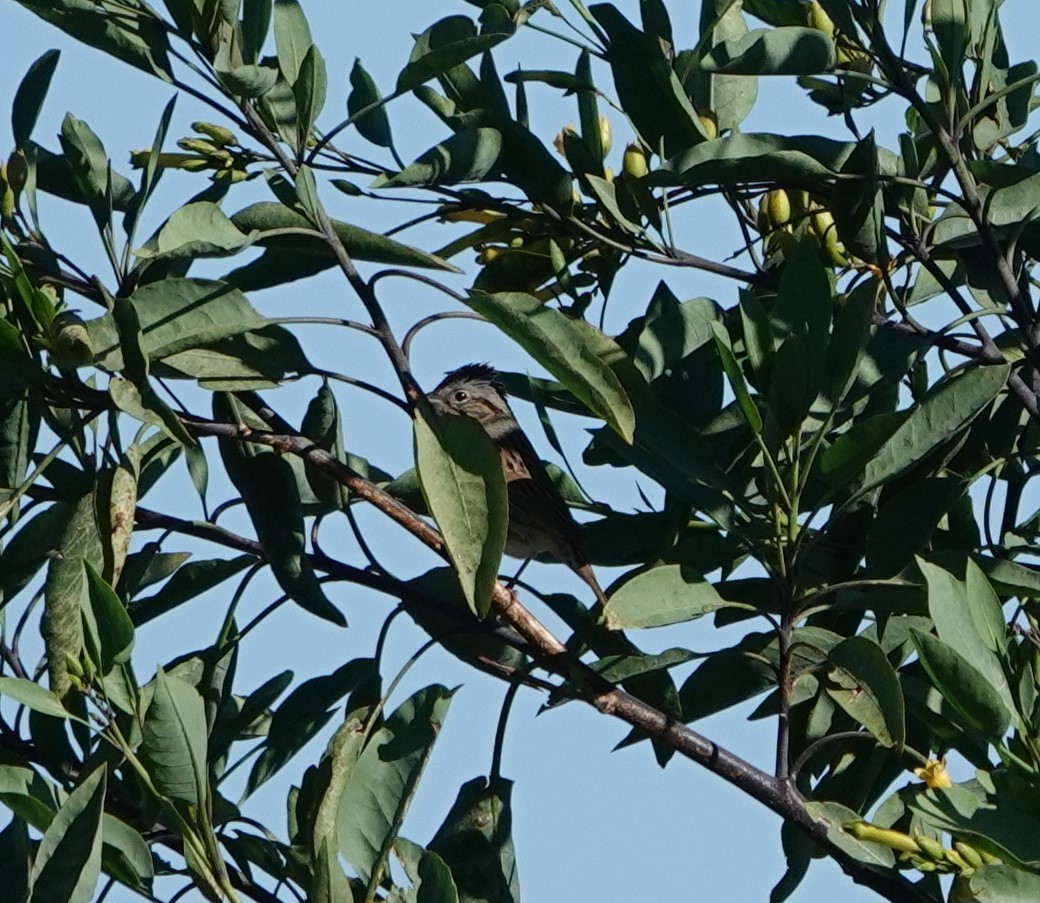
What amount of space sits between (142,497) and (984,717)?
143 cm

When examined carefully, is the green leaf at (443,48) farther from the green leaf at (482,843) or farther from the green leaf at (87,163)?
the green leaf at (482,843)

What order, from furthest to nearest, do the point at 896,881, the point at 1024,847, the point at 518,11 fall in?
the point at 518,11 → the point at 896,881 → the point at 1024,847

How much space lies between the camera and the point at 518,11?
8.41ft

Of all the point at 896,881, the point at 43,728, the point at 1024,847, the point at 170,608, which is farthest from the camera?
the point at 170,608

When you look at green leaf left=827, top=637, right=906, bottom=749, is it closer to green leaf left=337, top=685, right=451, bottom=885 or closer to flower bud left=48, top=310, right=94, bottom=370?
green leaf left=337, top=685, right=451, bottom=885

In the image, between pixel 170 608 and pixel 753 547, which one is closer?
pixel 753 547

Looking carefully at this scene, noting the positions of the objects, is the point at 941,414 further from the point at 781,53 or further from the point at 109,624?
the point at 109,624

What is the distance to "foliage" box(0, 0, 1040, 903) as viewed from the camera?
7.31 feet

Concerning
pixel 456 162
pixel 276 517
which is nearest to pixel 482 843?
pixel 276 517

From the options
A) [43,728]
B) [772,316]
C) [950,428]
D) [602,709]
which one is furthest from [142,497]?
[950,428]

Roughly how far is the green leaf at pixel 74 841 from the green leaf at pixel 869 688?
1.01 metres

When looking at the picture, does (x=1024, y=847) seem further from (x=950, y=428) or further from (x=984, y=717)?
(x=950, y=428)

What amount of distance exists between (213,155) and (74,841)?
1206 millimetres

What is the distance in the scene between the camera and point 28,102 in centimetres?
278
